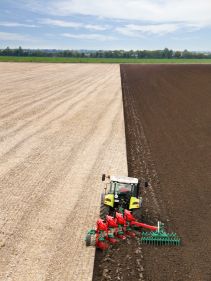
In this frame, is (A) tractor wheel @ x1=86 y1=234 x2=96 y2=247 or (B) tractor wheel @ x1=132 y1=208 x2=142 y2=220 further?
(B) tractor wheel @ x1=132 y1=208 x2=142 y2=220

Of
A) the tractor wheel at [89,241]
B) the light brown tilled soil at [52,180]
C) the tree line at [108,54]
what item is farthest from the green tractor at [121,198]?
the tree line at [108,54]

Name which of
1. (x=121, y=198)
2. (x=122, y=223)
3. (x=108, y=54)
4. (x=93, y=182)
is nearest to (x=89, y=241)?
(x=122, y=223)

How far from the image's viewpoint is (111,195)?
1261 centimetres

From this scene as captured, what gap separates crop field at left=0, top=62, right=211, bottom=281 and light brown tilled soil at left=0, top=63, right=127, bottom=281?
34mm

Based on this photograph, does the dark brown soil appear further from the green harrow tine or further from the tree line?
the tree line

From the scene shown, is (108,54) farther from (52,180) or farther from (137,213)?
(137,213)

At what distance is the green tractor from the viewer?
488 inches

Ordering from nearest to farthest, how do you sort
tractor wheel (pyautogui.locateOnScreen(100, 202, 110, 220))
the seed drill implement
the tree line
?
the seed drill implement, tractor wheel (pyautogui.locateOnScreen(100, 202, 110, 220)), the tree line

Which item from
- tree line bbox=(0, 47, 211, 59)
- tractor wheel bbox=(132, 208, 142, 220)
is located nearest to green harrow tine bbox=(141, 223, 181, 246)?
tractor wheel bbox=(132, 208, 142, 220)

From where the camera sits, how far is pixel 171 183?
1650 centimetres

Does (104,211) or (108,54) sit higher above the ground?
(108,54)

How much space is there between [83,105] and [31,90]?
483 inches

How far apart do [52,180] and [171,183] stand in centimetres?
495

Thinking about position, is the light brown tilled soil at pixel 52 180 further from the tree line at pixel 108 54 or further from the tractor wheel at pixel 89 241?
the tree line at pixel 108 54
